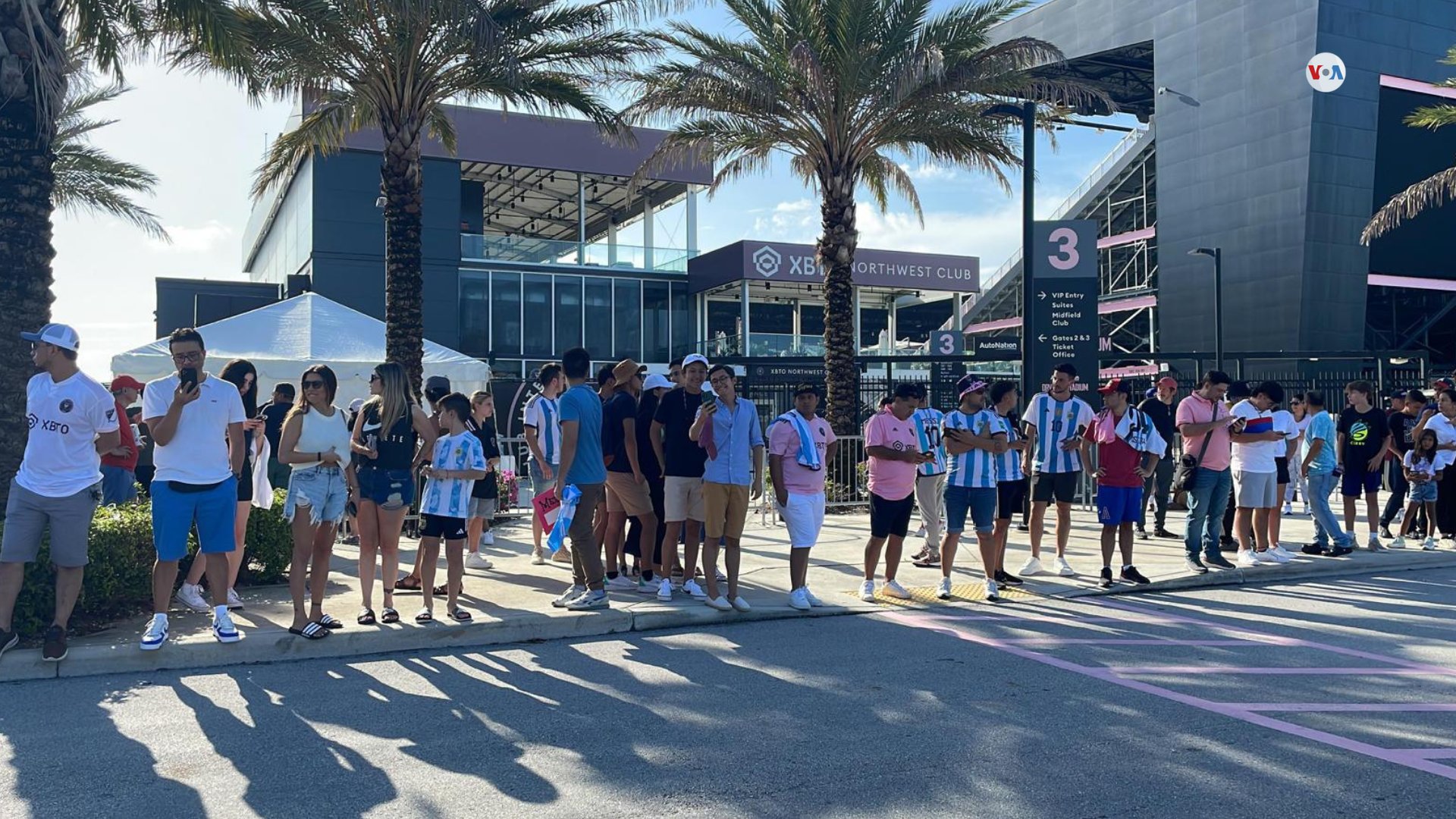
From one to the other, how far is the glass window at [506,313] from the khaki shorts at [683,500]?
2543 cm

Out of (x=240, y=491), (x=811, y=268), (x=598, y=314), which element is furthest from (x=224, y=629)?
(x=811, y=268)

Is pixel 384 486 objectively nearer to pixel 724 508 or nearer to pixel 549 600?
pixel 549 600

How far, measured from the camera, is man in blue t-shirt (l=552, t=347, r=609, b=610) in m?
7.42

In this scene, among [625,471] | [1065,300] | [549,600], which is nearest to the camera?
[549,600]

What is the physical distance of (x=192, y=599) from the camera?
7.45 meters

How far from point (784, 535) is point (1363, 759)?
8.36 m

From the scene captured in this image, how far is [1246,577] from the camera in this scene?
985cm

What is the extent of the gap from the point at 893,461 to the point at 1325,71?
3479 centimetres

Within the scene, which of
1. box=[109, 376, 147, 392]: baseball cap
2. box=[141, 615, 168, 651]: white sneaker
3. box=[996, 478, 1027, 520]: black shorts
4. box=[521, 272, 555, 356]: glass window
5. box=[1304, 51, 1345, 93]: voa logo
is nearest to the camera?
box=[141, 615, 168, 651]: white sneaker

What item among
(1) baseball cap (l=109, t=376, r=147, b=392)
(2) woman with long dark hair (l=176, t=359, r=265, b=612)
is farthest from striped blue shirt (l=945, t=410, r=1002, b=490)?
(1) baseball cap (l=109, t=376, r=147, b=392)

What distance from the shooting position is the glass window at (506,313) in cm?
3266

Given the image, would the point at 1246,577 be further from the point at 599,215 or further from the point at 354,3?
the point at 599,215

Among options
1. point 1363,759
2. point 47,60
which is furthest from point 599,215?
point 1363,759

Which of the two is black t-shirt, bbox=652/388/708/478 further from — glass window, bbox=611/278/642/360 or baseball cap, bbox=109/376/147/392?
glass window, bbox=611/278/642/360
